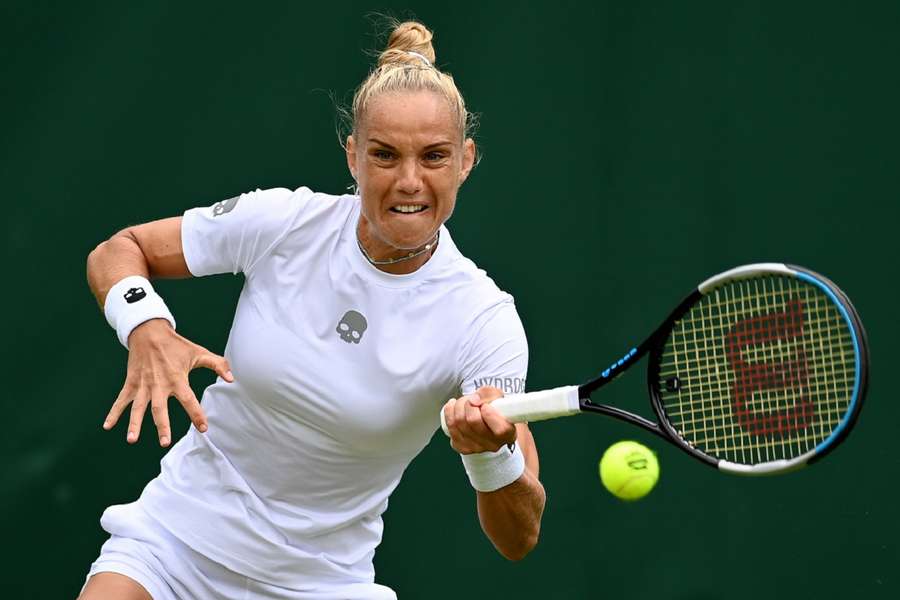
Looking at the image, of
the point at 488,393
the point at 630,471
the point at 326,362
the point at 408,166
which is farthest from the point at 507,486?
the point at 630,471

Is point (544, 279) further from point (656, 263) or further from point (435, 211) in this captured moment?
point (435, 211)

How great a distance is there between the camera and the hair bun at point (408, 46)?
294 cm

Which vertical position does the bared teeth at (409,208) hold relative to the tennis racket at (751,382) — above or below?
above

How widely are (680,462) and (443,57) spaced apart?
4.42 ft

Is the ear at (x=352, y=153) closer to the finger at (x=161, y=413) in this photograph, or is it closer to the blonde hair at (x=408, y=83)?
the blonde hair at (x=408, y=83)

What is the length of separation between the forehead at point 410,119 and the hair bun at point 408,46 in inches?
7.0

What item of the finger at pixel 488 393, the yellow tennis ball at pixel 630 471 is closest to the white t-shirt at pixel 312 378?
the finger at pixel 488 393

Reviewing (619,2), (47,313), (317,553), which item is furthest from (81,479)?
(619,2)

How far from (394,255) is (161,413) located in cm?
59

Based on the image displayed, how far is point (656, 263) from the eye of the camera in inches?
163

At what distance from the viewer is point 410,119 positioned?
2.74 m

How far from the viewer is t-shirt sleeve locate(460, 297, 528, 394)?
2.71m

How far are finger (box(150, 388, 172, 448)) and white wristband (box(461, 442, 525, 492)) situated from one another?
1.75 ft

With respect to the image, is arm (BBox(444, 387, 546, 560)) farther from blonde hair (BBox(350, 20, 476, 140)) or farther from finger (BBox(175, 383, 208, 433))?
blonde hair (BBox(350, 20, 476, 140))
